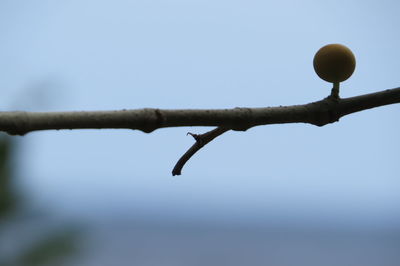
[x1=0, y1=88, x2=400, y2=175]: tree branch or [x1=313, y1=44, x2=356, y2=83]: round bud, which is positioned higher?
[x1=313, y1=44, x2=356, y2=83]: round bud

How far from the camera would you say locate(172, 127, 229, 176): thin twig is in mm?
295

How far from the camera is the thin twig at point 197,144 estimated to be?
295mm

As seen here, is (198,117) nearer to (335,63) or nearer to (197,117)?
(197,117)

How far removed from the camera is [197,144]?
0.30 m

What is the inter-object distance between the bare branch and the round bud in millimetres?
67

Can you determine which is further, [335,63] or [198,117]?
[335,63]

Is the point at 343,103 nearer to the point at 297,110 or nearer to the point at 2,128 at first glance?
the point at 297,110

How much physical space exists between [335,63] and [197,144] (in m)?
0.12

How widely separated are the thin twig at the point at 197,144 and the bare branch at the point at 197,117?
0.17ft

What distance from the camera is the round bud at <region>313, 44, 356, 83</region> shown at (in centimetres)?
35

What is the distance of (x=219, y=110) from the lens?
0.23 metres

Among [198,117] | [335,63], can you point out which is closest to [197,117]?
[198,117]

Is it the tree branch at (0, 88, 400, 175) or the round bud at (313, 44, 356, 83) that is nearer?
the tree branch at (0, 88, 400, 175)

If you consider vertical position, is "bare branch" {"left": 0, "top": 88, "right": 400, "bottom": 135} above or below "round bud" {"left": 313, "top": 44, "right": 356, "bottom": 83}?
below
